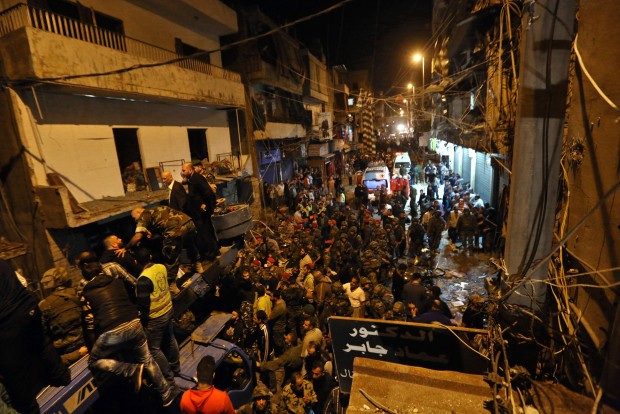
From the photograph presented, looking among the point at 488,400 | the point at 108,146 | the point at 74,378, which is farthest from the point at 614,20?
the point at 108,146

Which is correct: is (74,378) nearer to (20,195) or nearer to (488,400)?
(488,400)

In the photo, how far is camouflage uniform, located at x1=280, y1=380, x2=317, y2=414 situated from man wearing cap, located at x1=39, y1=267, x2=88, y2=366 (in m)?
3.25

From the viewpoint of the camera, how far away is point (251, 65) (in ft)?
55.9

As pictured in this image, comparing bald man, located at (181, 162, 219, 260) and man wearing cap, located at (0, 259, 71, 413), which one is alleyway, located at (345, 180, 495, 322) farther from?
man wearing cap, located at (0, 259, 71, 413)

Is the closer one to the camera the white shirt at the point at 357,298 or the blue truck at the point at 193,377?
the blue truck at the point at 193,377

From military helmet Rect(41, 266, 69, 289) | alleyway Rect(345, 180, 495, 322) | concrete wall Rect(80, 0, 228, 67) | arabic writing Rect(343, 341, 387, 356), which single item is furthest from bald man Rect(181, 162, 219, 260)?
concrete wall Rect(80, 0, 228, 67)

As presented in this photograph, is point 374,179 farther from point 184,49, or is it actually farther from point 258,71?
point 184,49

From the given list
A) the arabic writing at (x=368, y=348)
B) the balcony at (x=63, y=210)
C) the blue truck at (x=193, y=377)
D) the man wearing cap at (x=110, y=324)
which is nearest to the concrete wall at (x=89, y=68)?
the balcony at (x=63, y=210)

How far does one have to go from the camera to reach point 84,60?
26.7ft

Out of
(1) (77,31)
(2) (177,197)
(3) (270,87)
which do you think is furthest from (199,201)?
(3) (270,87)

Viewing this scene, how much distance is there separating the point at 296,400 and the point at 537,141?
5.39 metres

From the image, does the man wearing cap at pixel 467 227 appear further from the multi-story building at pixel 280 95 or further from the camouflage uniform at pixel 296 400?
the multi-story building at pixel 280 95

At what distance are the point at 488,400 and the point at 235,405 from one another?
4.68 meters

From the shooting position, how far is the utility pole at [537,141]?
2145 millimetres
